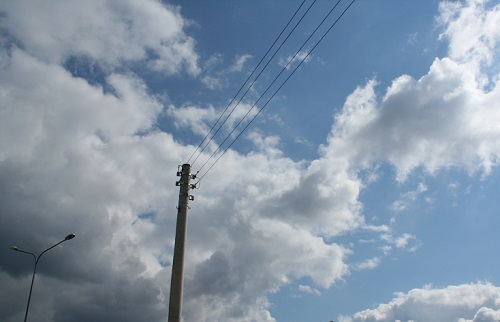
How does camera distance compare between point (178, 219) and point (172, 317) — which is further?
point (178, 219)

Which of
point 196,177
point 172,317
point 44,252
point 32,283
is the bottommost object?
point 172,317

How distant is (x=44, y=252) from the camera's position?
39.7m

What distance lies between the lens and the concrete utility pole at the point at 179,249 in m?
35.2

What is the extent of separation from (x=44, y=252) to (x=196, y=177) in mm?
14269

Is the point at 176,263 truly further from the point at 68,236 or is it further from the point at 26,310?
the point at 26,310

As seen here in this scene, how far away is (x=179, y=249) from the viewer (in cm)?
3731

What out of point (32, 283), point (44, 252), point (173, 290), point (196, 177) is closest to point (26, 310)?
point (32, 283)

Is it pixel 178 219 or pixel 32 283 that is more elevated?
pixel 178 219

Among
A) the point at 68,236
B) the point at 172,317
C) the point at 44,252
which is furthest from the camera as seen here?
the point at 44,252

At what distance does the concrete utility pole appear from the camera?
115ft

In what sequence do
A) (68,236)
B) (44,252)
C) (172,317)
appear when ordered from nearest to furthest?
(172,317) < (68,236) < (44,252)

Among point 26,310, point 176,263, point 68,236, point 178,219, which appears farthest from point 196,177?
point 26,310

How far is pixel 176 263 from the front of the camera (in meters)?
36.7

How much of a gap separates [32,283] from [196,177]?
15963 mm
